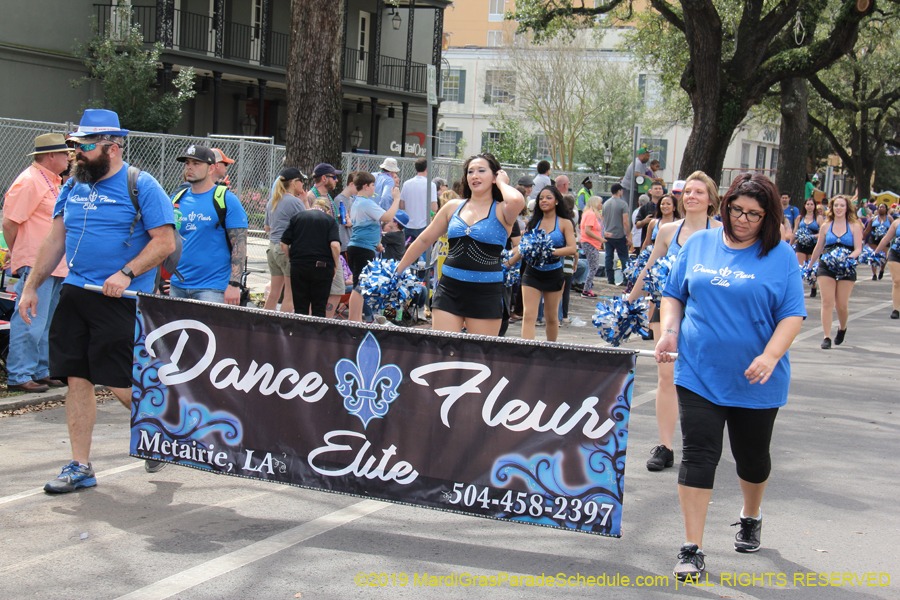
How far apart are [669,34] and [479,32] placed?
42.4 m

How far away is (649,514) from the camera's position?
203 inches

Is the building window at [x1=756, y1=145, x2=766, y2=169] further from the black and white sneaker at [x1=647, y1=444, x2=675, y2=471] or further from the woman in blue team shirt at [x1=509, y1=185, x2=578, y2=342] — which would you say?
the black and white sneaker at [x1=647, y1=444, x2=675, y2=471]

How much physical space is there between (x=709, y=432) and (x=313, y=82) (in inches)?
355

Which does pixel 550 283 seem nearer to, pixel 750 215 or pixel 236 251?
pixel 236 251

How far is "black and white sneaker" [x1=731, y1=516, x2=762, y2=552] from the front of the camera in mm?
4590

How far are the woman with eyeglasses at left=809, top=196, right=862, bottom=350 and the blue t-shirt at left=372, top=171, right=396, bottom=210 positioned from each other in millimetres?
6062

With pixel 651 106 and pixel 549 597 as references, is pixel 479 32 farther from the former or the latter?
pixel 549 597

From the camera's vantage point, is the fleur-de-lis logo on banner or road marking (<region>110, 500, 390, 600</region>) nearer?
road marking (<region>110, 500, 390, 600</region>)

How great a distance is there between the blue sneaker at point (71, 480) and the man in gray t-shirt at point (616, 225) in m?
13.0

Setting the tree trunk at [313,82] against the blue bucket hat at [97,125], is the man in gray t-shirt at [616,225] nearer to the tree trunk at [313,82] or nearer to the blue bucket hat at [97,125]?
the tree trunk at [313,82]

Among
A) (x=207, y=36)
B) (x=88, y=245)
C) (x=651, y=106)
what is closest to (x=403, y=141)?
(x=207, y=36)

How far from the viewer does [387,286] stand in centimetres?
681

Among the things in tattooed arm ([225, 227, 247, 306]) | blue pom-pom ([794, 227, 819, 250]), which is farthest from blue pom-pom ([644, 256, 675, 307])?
blue pom-pom ([794, 227, 819, 250])

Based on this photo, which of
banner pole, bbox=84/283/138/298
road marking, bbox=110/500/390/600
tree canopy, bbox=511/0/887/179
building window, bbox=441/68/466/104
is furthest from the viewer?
building window, bbox=441/68/466/104
